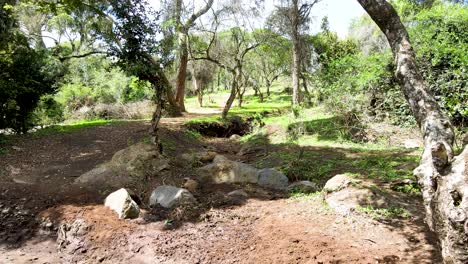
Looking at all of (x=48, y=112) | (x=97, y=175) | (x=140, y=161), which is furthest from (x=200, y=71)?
(x=97, y=175)

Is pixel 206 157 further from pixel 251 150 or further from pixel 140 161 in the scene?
pixel 251 150

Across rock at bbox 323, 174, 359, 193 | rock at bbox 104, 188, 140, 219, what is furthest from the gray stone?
rock at bbox 104, 188, 140, 219

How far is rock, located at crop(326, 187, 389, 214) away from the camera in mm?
5113

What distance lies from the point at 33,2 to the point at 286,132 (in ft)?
30.8

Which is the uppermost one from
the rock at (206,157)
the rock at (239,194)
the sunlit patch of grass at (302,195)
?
the rock at (206,157)

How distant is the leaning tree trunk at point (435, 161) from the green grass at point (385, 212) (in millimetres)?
1198

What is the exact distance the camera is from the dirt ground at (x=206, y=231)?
164 inches

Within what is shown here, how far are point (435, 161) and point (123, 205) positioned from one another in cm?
454

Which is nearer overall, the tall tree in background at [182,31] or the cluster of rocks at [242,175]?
the cluster of rocks at [242,175]

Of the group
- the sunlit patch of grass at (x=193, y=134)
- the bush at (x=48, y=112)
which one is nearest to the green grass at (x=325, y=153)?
the sunlit patch of grass at (x=193, y=134)

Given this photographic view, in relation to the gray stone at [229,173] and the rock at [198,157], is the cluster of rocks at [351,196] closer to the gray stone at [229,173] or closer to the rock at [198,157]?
the gray stone at [229,173]

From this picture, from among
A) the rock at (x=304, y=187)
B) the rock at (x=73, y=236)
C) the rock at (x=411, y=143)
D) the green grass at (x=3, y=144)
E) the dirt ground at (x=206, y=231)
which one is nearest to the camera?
the dirt ground at (x=206, y=231)

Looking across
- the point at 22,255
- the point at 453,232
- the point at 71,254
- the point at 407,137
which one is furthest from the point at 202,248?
the point at 407,137

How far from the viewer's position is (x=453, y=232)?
3.09 metres
